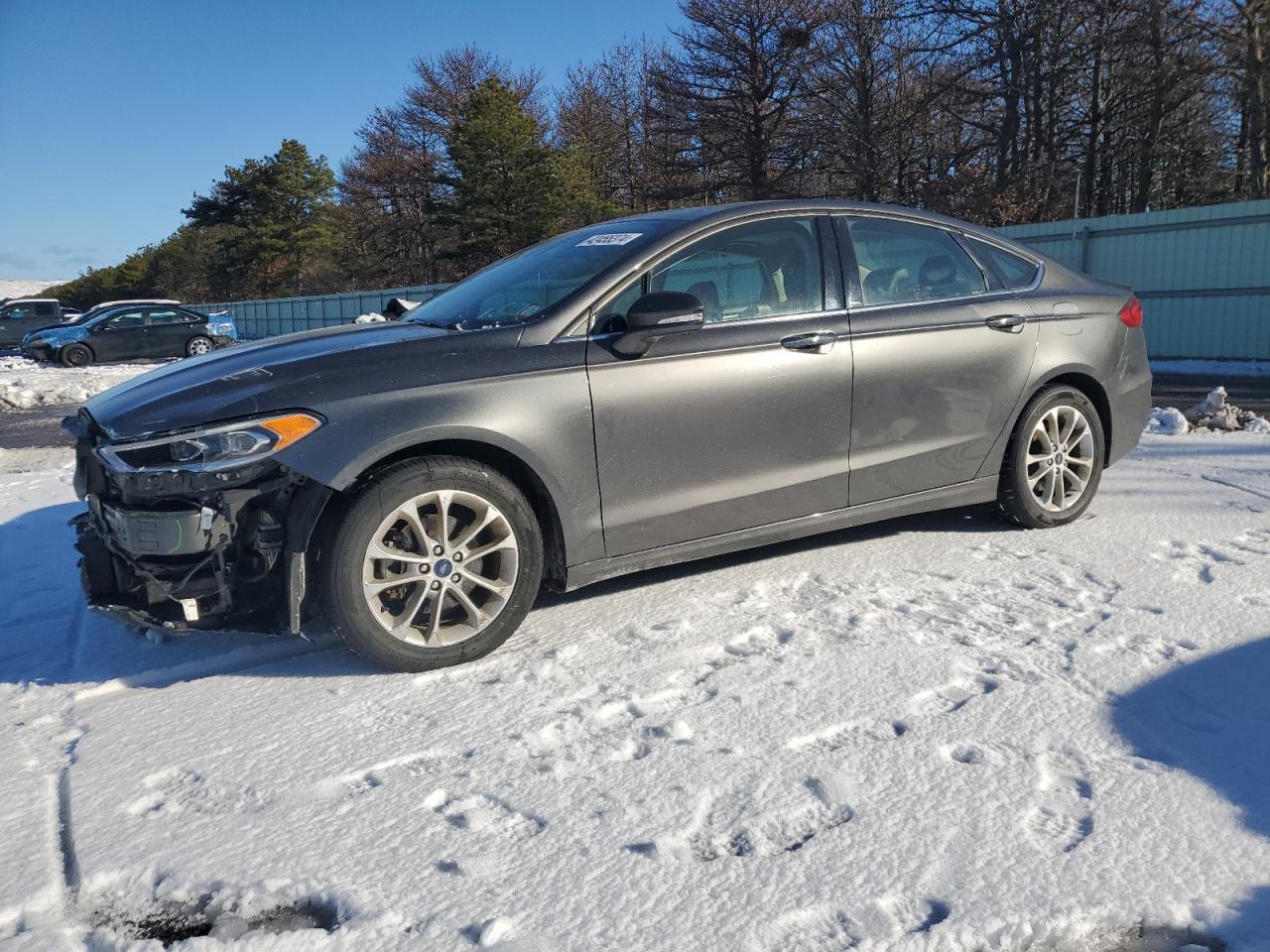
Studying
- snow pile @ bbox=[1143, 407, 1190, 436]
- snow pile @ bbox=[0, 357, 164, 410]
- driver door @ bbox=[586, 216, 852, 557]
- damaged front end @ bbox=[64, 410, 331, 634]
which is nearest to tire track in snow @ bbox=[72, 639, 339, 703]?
damaged front end @ bbox=[64, 410, 331, 634]

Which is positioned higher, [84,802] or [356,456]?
[356,456]

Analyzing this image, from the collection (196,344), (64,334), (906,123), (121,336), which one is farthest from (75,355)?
(906,123)

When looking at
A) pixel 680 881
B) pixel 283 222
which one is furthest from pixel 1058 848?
pixel 283 222

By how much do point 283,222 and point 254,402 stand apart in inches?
2147

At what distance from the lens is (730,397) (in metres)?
3.99

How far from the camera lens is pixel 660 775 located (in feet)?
8.93

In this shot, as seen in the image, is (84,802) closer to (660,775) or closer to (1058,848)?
(660,775)

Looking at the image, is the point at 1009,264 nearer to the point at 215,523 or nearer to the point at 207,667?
the point at 215,523

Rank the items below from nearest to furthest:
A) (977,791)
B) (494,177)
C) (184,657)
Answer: (977,791) → (184,657) → (494,177)

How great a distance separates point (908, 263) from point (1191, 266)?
14.5 meters

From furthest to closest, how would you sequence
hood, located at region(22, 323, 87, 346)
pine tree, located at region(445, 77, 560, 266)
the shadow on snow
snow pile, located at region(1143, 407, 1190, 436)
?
1. pine tree, located at region(445, 77, 560, 266)
2. hood, located at region(22, 323, 87, 346)
3. snow pile, located at region(1143, 407, 1190, 436)
4. the shadow on snow

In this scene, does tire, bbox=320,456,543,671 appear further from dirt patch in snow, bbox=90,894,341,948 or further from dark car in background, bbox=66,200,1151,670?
dirt patch in snow, bbox=90,894,341,948

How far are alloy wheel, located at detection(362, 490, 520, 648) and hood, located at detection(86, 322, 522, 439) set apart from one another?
1.45ft

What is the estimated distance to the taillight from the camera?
17.3 feet
